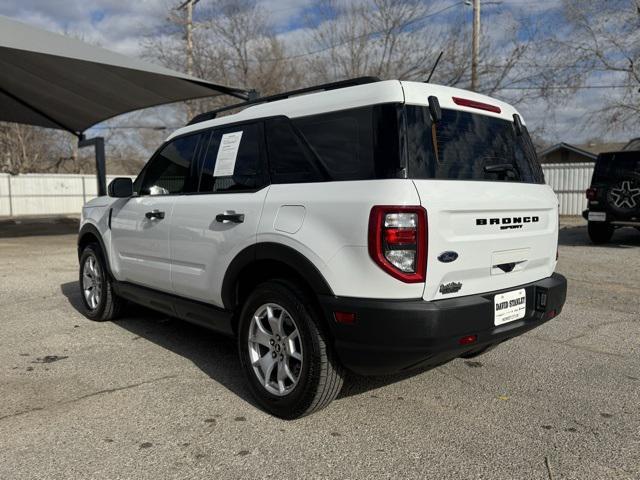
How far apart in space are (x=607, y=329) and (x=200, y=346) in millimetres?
3917

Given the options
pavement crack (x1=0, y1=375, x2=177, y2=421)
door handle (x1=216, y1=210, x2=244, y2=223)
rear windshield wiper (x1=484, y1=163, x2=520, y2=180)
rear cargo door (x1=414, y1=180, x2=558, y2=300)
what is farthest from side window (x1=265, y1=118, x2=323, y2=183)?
pavement crack (x1=0, y1=375, x2=177, y2=421)

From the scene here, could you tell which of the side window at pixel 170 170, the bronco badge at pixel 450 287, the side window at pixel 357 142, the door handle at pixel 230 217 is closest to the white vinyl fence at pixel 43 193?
the side window at pixel 170 170

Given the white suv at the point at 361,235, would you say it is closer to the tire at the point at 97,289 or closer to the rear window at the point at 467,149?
the rear window at the point at 467,149

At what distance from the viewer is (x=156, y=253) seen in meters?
4.28

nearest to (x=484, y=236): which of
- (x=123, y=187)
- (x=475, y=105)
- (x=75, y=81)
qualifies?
(x=475, y=105)

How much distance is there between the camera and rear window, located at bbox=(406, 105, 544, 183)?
282cm

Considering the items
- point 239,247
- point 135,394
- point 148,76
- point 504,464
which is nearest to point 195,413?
point 135,394

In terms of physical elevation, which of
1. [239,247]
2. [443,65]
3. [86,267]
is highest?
[443,65]

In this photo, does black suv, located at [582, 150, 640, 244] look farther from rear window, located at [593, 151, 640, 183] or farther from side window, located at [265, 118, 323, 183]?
side window, located at [265, 118, 323, 183]

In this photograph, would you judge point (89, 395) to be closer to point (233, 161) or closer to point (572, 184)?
point (233, 161)

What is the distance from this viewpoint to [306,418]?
316cm

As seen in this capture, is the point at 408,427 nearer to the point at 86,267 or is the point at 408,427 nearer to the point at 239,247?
the point at 239,247

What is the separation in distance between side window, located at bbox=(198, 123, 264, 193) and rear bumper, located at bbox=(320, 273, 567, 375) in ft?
3.63

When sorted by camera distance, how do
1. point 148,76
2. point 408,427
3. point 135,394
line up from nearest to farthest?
point 408,427 < point 135,394 < point 148,76
